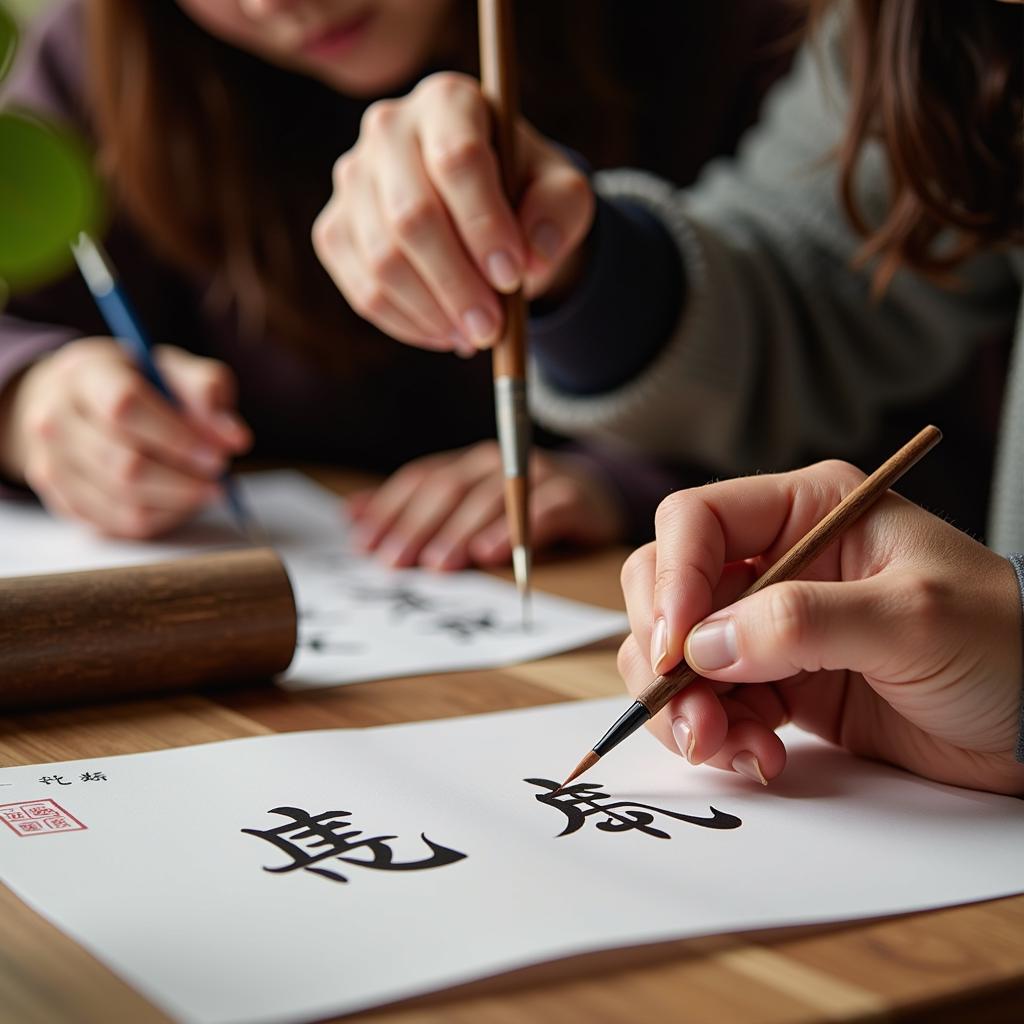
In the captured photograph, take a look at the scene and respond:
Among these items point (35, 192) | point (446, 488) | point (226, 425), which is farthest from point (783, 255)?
point (35, 192)

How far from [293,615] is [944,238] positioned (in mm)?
649

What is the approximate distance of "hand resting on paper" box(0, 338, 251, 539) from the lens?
0.87 m

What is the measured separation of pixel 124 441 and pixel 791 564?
0.58 m

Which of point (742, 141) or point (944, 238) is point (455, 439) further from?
point (944, 238)

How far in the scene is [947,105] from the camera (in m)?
0.74

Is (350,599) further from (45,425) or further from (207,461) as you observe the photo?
(45,425)

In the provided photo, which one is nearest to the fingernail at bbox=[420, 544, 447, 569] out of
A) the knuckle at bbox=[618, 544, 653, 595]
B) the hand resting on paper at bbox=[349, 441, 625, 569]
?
the hand resting on paper at bbox=[349, 441, 625, 569]

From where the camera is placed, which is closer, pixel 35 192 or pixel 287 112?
pixel 35 192

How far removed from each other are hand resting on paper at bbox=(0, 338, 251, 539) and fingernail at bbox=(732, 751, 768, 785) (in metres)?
0.53

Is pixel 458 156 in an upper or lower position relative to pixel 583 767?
upper

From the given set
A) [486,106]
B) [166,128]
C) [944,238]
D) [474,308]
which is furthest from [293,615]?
[166,128]

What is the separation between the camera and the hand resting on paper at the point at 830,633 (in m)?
0.41

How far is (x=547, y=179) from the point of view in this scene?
680 mm

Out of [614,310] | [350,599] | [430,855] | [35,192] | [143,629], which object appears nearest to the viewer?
[35,192]
